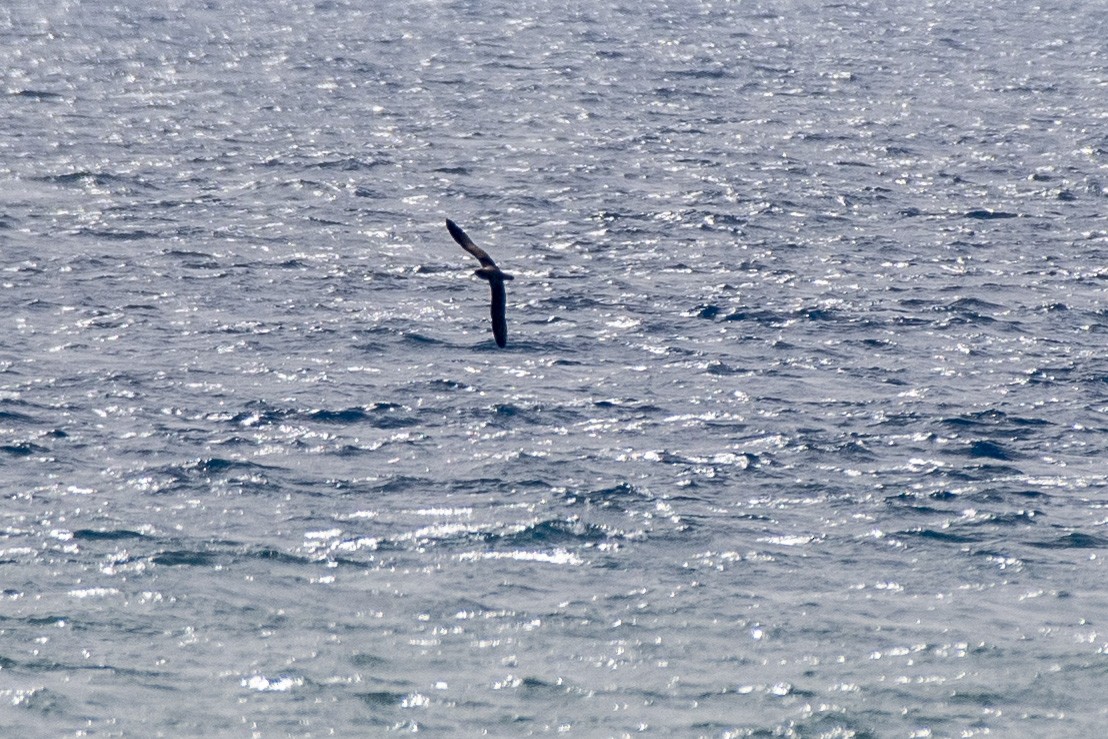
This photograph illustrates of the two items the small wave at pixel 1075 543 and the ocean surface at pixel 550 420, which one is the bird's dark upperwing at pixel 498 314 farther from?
the small wave at pixel 1075 543

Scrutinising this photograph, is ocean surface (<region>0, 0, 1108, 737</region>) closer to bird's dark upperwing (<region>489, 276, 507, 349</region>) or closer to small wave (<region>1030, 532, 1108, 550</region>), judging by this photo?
small wave (<region>1030, 532, 1108, 550</region>)

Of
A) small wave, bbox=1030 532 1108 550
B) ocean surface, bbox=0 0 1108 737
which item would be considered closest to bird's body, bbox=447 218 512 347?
ocean surface, bbox=0 0 1108 737

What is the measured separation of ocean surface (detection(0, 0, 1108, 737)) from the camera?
27812 millimetres

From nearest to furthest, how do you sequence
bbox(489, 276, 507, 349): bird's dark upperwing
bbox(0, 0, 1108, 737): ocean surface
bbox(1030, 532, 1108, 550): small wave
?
bbox(0, 0, 1108, 737): ocean surface, bbox(489, 276, 507, 349): bird's dark upperwing, bbox(1030, 532, 1108, 550): small wave

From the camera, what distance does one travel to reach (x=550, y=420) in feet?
124

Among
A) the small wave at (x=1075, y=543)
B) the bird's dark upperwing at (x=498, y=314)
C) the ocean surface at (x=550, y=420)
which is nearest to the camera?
the ocean surface at (x=550, y=420)

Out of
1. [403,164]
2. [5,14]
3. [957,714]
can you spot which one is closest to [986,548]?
[957,714]

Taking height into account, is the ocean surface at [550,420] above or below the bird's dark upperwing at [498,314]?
below

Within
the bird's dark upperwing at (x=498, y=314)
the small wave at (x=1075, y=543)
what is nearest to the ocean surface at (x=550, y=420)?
the small wave at (x=1075, y=543)

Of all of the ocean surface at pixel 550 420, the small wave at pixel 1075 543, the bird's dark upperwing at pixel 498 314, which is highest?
the bird's dark upperwing at pixel 498 314

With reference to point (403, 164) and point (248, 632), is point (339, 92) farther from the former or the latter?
point (248, 632)

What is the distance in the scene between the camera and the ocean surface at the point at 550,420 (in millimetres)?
27812

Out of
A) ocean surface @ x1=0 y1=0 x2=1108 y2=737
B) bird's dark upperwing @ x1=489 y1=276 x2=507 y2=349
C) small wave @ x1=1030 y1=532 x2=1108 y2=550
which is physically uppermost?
bird's dark upperwing @ x1=489 y1=276 x2=507 y2=349

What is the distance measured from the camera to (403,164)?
62000 millimetres
